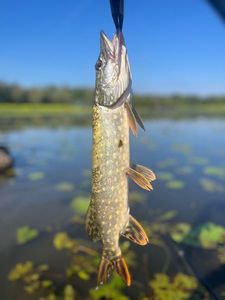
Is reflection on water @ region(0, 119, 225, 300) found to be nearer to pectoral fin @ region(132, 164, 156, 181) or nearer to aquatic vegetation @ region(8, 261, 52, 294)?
aquatic vegetation @ region(8, 261, 52, 294)

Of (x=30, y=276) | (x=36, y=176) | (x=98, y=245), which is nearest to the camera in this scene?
(x=30, y=276)

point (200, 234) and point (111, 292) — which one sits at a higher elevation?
point (200, 234)

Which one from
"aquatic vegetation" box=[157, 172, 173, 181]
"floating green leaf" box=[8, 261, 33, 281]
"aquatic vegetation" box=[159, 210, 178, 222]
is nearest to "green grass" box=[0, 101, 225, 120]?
"aquatic vegetation" box=[157, 172, 173, 181]

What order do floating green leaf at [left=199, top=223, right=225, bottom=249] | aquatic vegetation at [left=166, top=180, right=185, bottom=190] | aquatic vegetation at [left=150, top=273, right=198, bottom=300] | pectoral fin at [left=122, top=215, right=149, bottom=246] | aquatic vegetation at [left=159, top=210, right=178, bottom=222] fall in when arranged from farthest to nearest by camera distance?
aquatic vegetation at [left=166, top=180, right=185, bottom=190] → aquatic vegetation at [left=159, top=210, right=178, bottom=222] → floating green leaf at [left=199, top=223, right=225, bottom=249] → aquatic vegetation at [left=150, top=273, right=198, bottom=300] → pectoral fin at [left=122, top=215, right=149, bottom=246]

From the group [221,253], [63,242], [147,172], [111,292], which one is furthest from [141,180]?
[63,242]

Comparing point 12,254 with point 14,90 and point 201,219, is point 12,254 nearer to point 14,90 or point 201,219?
point 201,219

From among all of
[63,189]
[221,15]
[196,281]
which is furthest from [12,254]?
[221,15]

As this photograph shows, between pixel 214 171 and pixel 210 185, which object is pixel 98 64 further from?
pixel 214 171
